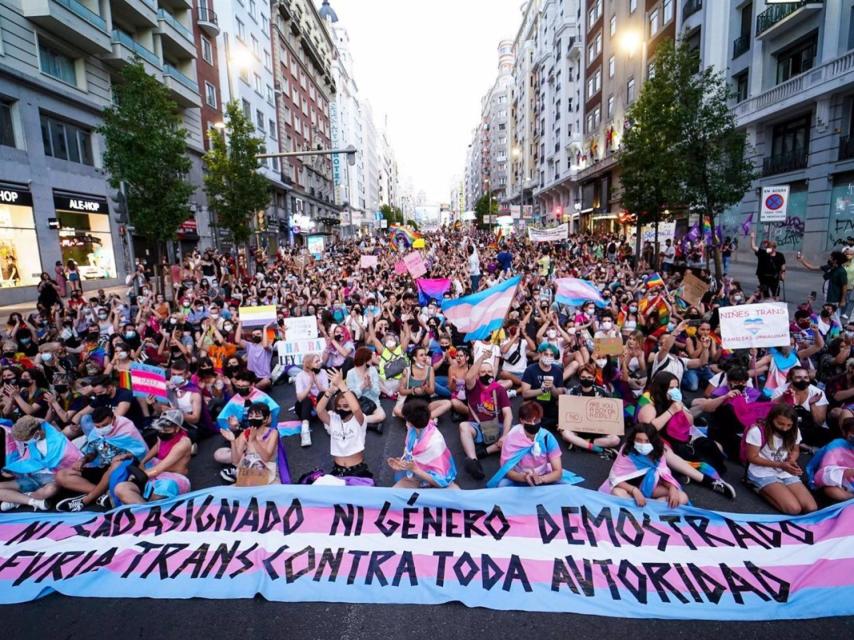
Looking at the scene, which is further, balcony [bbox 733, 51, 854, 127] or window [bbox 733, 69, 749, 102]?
window [bbox 733, 69, 749, 102]

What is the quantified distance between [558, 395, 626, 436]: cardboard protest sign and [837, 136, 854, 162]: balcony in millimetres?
21195

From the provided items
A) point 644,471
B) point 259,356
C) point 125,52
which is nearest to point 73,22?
point 125,52

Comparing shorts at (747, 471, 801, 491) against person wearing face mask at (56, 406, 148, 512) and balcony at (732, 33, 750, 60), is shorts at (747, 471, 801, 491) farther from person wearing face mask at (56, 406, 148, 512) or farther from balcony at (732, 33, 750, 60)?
balcony at (732, 33, 750, 60)

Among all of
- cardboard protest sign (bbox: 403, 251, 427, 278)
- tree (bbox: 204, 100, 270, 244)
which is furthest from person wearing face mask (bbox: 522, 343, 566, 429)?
tree (bbox: 204, 100, 270, 244)

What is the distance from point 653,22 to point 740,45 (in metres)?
11.0

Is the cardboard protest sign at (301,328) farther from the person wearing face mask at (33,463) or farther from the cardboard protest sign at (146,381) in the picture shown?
the person wearing face mask at (33,463)

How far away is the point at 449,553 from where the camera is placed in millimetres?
4121

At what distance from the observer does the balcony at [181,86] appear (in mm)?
26641

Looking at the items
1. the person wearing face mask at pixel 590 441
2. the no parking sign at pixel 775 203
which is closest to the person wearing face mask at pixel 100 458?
the person wearing face mask at pixel 590 441

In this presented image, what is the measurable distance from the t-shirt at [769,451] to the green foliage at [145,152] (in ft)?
55.2

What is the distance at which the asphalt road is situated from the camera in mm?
3498

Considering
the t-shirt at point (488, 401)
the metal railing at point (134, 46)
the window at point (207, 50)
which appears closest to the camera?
the t-shirt at point (488, 401)

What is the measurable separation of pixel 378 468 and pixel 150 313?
8.71m

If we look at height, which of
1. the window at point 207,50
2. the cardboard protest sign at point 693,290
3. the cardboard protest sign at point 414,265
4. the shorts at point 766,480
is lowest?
the shorts at point 766,480
